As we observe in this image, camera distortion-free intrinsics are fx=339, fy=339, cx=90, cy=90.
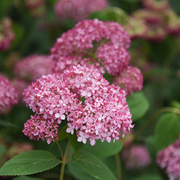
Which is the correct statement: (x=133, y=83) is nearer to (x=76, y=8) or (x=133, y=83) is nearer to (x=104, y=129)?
(x=104, y=129)

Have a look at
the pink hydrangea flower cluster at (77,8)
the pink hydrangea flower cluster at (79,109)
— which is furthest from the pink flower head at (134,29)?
the pink hydrangea flower cluster at (79,109)

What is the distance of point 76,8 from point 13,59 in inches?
18.2

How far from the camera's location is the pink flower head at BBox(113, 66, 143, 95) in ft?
3.31

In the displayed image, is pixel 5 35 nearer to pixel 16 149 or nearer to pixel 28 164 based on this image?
pixel 16 149

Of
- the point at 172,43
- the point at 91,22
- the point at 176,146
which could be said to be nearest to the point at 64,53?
the point at 91,22

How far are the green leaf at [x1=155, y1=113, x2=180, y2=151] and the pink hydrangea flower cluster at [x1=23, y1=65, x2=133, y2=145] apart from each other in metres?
0.45

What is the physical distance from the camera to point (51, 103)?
0.80 metres

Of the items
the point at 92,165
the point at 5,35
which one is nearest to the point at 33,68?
the point at 5,35

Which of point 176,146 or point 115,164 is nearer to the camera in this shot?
point 176,146

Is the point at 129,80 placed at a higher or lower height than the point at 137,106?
higher

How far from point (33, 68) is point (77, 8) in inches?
20.7

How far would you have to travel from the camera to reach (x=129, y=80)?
1008 mm

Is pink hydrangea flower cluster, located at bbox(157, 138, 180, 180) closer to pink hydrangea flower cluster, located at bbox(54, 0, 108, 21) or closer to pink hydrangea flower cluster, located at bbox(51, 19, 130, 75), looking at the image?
pink hydrangea flower cluster, located at bbox(51, 19, 130, 75)

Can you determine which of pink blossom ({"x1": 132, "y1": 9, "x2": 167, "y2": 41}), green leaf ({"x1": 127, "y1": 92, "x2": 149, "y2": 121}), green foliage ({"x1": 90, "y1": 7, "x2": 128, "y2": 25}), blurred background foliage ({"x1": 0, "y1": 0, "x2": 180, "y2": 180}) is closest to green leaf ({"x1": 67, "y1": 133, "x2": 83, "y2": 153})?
green leaf ({"x1": 127, "y1": 92, "x2": 149, "y2": 121})
